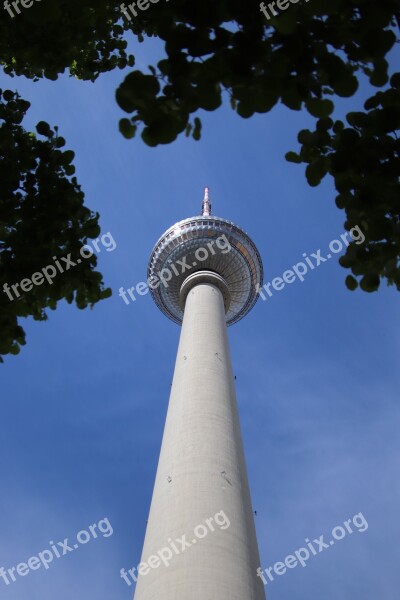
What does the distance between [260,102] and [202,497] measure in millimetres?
16973

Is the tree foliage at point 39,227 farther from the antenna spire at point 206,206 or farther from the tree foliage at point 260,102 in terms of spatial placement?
the antenna spire at point 206,206

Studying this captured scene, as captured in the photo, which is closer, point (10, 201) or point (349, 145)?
point (349, 145)

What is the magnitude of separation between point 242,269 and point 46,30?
110ft

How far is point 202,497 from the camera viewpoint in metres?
19.2

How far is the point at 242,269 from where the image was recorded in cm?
4303

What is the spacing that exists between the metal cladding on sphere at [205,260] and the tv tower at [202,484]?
3.52m

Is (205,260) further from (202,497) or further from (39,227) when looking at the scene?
(39,227)

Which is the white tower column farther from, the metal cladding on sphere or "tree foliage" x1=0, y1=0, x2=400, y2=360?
the metal cladding on sphere

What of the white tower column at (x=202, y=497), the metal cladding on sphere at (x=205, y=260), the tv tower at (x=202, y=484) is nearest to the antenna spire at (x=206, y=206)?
the metal cladding on sphere at (x=205, y=260)

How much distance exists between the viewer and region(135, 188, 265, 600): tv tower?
16.8m

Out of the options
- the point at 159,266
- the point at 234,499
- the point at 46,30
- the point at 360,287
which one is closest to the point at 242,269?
the point at 159,266

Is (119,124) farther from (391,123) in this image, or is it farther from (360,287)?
(360,287)

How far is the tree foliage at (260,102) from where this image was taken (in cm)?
443

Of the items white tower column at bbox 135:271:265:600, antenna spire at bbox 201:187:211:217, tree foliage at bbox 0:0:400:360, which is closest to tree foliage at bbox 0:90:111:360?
tree foliage at bbox 0:0:400:360
